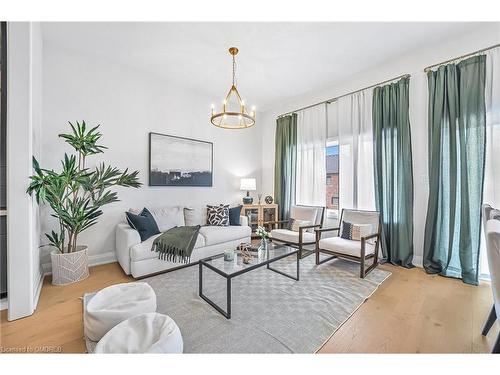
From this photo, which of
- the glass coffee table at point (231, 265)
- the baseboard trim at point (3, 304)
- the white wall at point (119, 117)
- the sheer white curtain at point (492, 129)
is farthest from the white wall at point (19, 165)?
the sheer white curtain at point (492, 129)

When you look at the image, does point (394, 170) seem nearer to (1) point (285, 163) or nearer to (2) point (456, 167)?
(2) point (456, 167)

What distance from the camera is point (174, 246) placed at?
2740 mm

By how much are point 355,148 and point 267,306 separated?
111 inches

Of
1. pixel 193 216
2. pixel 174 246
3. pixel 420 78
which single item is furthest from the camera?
pixel 193 216

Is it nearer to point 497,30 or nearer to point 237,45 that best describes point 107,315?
point 237,45

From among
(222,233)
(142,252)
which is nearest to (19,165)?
(142,252)

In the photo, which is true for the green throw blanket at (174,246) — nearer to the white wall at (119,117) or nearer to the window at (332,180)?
the white wall at (119,117)

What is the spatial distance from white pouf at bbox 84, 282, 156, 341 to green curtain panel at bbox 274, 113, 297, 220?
129 inches

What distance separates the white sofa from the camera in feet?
8.68

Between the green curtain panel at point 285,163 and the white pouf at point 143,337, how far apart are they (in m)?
3.50

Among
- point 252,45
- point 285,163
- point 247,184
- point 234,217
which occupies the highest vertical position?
point 252,45
